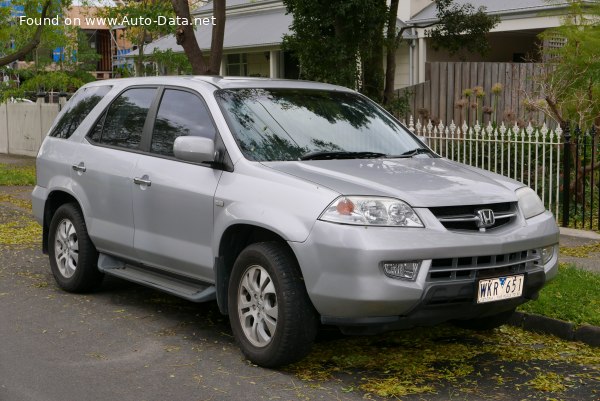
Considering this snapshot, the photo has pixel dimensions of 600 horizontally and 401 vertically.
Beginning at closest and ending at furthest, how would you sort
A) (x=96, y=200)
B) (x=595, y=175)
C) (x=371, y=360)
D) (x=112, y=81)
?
(x=371, y=360)
(x=96, y=200)
(x=112, y=81)
(x=595, y=175)

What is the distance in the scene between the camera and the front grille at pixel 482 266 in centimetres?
535

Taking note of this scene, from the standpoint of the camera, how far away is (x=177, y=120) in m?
6.93

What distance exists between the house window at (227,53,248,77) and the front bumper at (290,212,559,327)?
24.1m

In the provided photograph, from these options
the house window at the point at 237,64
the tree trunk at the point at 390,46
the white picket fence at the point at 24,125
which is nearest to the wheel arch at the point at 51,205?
the tree trunk at the point at 390,46

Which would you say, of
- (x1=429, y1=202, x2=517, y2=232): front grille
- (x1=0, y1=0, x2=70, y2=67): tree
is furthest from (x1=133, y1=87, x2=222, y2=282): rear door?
(x1=0, y1=0, x2=70, y2=67): tree

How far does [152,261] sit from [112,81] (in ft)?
6.30

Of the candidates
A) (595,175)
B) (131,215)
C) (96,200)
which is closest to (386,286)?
(131,215)

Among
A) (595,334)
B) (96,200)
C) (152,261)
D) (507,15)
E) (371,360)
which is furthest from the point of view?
(507,15)

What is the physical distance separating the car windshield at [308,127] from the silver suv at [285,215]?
0.01m

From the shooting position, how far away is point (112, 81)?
26.2ft

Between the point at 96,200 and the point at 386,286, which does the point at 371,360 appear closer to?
the point at 386,286

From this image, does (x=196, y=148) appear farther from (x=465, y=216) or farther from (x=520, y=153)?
(x=520, y=153)

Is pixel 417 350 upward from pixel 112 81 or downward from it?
downward

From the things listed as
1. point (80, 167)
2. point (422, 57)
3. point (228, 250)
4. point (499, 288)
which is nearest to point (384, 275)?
point (499, 288)
